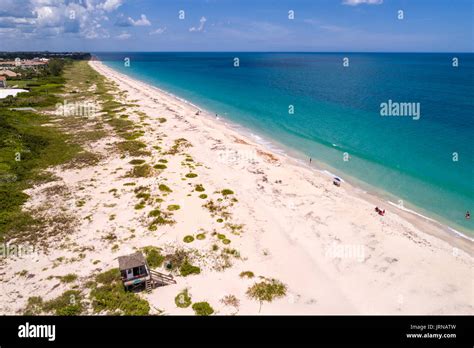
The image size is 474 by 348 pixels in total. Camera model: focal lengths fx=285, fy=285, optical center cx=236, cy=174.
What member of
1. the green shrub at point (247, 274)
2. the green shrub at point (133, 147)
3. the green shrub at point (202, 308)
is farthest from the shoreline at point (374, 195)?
the green shrub at point (202, 308)

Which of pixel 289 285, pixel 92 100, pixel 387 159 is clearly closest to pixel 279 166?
pixel 387 159

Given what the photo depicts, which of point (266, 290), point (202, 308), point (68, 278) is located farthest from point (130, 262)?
point (266, 290)

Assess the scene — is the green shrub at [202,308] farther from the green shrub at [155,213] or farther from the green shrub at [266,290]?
the green shrub at [155,213]

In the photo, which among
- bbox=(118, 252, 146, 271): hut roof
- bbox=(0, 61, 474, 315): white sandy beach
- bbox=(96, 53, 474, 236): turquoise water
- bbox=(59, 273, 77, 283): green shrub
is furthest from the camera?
bbox=(96, 53, 474, 236): turquoise water

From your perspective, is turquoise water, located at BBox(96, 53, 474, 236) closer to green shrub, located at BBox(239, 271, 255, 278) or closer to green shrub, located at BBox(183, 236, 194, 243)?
green shrub, located at BBox(239, 271, 255, 278)

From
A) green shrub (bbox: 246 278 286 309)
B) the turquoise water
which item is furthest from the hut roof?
the turquoise water

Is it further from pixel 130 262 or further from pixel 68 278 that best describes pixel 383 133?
pixel 68 278
